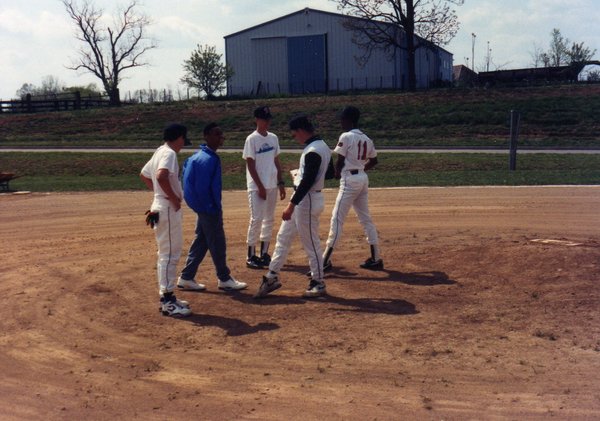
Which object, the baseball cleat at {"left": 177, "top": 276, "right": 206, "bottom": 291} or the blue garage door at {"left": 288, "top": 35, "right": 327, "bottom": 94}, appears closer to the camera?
the baseball cleat at {"left": 177, "top": 276, "right": 206, "bottom": 291}

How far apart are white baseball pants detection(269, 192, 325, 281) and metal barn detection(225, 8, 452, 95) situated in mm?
44774

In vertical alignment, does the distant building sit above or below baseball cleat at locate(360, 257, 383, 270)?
above

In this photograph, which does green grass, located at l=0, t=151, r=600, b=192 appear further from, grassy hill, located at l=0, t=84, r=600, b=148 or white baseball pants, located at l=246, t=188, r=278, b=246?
white baseball pants, located at l=246, t=188, r=278, b=246

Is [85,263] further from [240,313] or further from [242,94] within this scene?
[242,94]

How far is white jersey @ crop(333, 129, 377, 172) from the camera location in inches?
365

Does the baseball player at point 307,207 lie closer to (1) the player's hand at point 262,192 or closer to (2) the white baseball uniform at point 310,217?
(2) the white baseball uniform at point 310,217

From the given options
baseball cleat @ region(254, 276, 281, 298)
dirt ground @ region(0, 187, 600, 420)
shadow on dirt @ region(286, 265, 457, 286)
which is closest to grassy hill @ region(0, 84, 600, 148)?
dirt ground @ region(0, 187, 600, 420)

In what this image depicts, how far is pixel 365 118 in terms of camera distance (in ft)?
138

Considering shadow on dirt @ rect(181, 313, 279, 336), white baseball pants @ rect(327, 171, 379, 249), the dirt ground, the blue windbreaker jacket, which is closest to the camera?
the dirt ground

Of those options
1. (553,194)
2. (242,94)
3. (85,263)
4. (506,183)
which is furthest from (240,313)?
(242,94)

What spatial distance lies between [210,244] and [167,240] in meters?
1.01

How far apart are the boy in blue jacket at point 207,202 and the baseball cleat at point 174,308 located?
3.51ft

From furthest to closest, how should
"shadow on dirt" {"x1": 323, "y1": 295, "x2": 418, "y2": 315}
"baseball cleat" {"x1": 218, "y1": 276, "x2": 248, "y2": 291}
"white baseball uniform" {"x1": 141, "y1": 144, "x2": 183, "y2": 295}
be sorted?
"baseball cleat" {"x1": 218, "y1": 276, "x2": 248, "y2": 291} < "shadow on dirt" {"x1": 323, "y1": 295, "x2": 418, "y2": 315} < "white baseball uniform" {"x1": 141, "y1": 144, "x2": 183, "y2": 295}

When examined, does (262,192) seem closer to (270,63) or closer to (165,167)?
(165,167)
